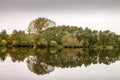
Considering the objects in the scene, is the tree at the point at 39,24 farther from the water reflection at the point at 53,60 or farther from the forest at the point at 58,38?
the water reflection at the point at 53,60

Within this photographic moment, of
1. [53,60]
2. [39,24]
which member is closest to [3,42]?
[39,24]

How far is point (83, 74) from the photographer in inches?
727

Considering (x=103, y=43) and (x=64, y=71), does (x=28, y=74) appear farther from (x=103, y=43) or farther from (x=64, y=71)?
(x=103, y=43)

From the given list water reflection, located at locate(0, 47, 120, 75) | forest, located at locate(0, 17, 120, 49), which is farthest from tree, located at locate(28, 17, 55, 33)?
water reflection, located at locate(0, 47, 120, 75)

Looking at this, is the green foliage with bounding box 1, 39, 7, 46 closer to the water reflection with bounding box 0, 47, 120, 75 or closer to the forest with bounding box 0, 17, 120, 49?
the forest with bounding box 0, 17, 120, 49

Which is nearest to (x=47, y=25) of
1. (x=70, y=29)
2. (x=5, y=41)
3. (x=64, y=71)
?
(x=70, y=29)

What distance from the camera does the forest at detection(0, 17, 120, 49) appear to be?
56.1 meters

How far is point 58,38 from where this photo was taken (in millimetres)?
56781

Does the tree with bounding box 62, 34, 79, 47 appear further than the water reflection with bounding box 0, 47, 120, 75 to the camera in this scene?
Yes

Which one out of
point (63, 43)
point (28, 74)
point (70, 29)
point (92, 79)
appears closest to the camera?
point (92, 79)

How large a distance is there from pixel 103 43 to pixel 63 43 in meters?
5.51

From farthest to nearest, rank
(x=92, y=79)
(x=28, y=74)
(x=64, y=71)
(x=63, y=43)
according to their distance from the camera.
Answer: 1. (x=63, y=43)
2. (x=64, y=71)
3. (x=28, y=74)
4. (x=92, y=79)

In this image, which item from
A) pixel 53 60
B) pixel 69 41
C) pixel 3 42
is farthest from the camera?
pixel 69 41

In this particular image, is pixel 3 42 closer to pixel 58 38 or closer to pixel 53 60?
pixel 58 38
